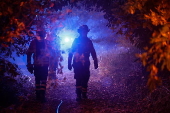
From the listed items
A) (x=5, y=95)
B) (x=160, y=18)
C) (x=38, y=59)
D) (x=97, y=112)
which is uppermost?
(x=160, y=18)

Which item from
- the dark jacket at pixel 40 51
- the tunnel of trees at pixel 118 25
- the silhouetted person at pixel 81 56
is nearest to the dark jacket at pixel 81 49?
the silhouetted person at pixel 81 56

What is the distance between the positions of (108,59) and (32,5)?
10.0 m

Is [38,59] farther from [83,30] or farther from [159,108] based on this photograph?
[159,108]

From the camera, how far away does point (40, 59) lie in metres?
5.82

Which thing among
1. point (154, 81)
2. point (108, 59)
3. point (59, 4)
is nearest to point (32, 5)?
point (154, 81)

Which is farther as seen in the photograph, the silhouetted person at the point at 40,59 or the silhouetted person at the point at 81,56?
the silhouetted person at the point at 81,56

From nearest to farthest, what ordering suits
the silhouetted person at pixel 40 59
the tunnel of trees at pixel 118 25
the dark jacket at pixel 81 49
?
the tunnel of trees at pixel 118 25
the silhouetted person at pixel 40 59
the dark jacket at pixel 81 49

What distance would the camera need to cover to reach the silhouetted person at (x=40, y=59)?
5754 mm

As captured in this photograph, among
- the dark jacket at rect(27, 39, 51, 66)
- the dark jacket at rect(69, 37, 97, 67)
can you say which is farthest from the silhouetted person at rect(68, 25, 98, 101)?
the dark jacket at rect(27, 39, 51, 66)

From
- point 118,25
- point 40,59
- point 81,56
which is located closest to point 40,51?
point 40,59

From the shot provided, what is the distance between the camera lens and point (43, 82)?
5980 mm

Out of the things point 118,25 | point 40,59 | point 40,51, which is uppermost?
point 118,25

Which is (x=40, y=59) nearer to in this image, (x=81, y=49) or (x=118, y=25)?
(x=81, y=49)

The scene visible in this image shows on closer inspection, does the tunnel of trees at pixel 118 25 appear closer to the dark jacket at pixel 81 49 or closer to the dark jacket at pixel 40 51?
the dark jacket at pixel 40 51
